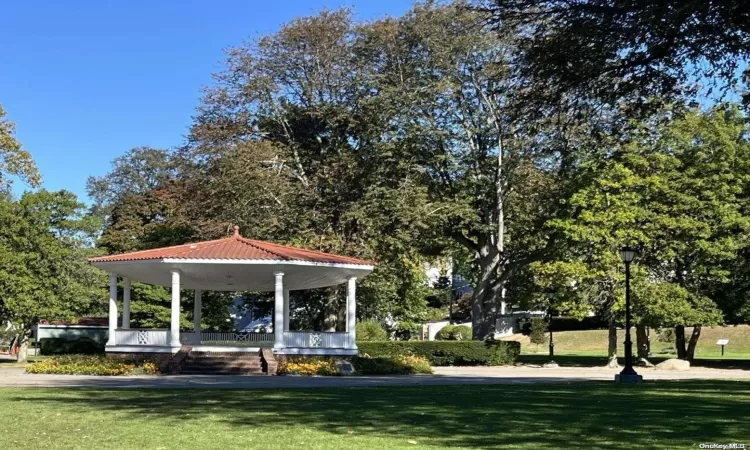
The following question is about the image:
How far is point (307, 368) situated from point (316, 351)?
179 cm

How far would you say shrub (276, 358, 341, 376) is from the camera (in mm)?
24328

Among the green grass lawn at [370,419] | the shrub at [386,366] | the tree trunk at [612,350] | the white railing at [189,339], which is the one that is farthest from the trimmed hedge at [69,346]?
the green grass lawn at [370,419]

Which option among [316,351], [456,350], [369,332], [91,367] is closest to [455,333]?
[369,332]

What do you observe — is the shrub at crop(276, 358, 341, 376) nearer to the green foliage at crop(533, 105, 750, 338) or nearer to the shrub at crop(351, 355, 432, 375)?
the shrub at crop(351, 355, 432, 375)

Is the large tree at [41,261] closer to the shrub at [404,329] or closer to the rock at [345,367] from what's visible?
the rock at [345,367]

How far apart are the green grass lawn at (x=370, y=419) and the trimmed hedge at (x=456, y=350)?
57.4 ft

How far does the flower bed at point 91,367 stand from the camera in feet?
76.8

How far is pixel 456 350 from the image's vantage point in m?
33.8

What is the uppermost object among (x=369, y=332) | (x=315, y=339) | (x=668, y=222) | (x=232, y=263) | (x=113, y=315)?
(x=668, y=222)

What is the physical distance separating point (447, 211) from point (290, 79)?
385 inches

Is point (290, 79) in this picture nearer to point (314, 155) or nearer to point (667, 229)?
point (314, 155)

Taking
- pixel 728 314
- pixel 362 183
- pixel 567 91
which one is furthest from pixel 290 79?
pixel 567 91

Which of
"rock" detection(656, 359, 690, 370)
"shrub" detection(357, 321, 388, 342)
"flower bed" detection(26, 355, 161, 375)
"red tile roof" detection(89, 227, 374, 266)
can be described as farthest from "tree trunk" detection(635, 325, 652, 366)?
"flower bed" detection(26, 355, 161, 375)

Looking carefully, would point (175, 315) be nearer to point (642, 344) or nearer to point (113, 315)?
point (113, 315)
